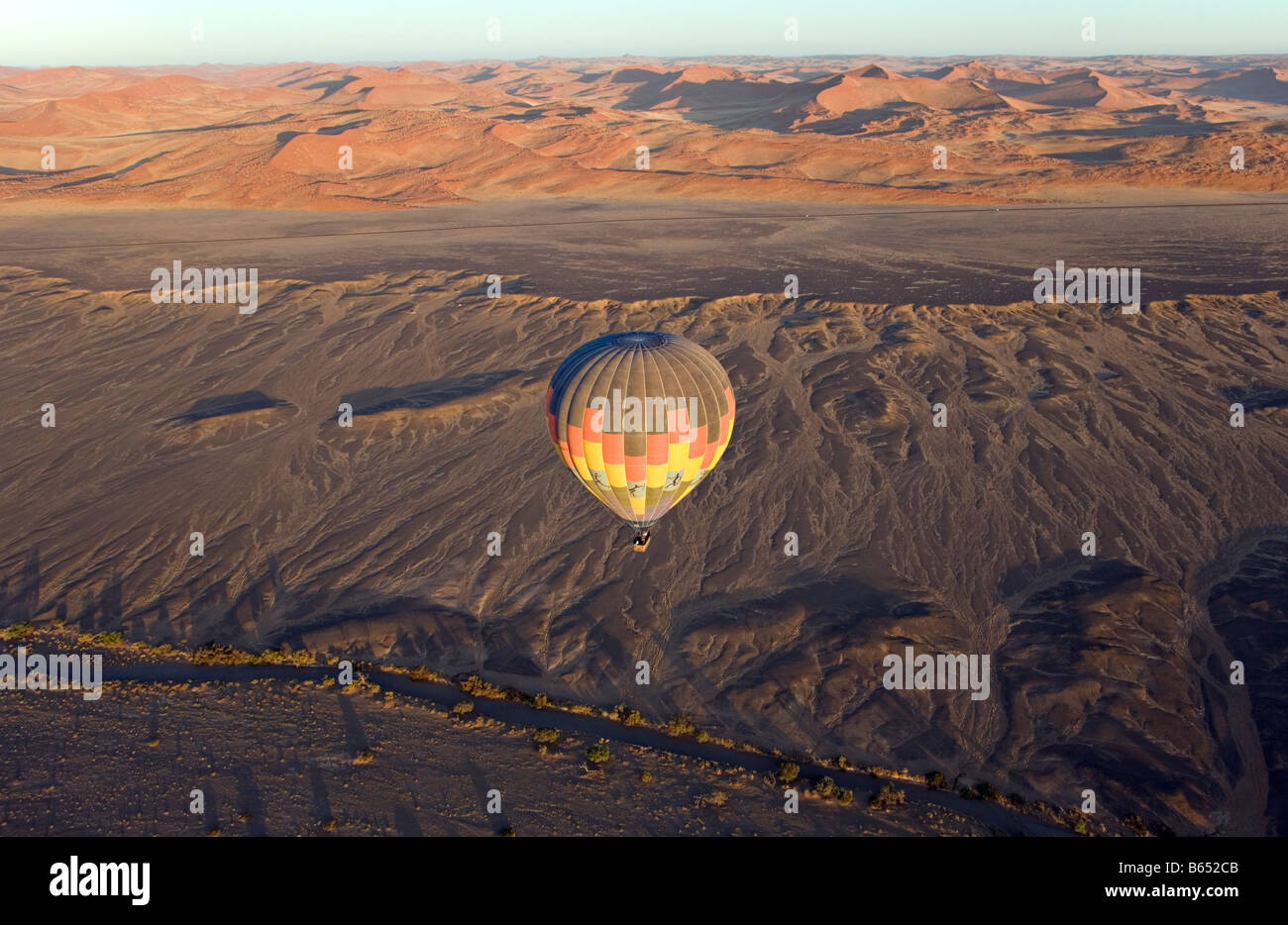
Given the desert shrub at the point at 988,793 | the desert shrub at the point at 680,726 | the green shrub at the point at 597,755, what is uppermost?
the green shrub at the point at 597,755

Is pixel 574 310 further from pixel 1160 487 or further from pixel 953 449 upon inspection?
A: pixel 1160 487

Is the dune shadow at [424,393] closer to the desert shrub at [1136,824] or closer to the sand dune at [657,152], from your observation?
the desert shrub at [1136,824]

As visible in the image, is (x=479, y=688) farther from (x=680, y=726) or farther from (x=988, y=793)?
(x=988, y=793)

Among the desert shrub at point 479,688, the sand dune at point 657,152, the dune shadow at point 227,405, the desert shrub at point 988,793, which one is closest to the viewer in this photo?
the desert shrub at point 988,793

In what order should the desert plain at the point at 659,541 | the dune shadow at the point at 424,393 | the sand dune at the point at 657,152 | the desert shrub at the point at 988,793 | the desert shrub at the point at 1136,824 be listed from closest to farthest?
the desert shrub at the point at 1136,824 < the desert plain at the point at 659,541 < the desert shrub at the point at 988,793 < the dune shadow at the point at 424,393 < the sand dune at the point at 657,152

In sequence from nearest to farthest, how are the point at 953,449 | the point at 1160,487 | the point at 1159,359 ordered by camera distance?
the point at 1160,487, the point at 953,449, the point at 1159,359

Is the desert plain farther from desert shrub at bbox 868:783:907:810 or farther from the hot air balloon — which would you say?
the hot air balloon

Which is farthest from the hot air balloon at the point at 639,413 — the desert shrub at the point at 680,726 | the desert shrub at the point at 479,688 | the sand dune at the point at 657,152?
the sand dune at the point at 657,152
